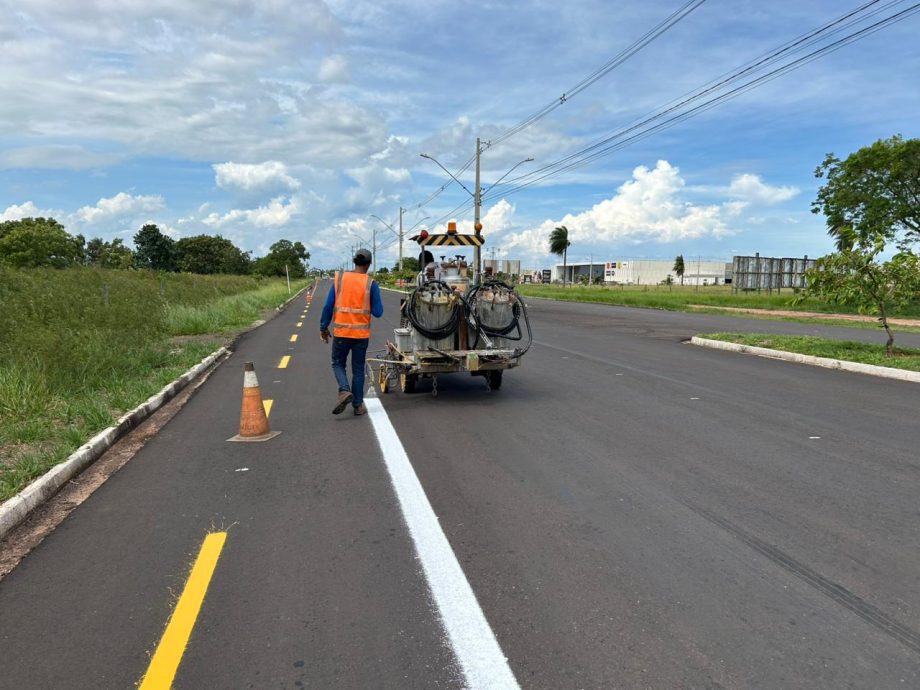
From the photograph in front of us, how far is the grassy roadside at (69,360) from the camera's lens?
6289 millimetres

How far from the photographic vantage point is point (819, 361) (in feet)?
41.0

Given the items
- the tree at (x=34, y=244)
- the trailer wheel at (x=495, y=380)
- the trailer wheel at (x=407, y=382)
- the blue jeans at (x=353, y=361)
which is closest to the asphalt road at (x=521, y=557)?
the blue jeans at (x=353, y=361)

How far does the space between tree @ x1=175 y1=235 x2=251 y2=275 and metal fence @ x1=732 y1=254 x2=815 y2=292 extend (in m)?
91.5

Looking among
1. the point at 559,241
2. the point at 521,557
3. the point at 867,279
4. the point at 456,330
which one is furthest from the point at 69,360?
the point at 559,241

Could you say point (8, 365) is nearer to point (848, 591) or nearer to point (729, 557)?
point (729, 557)

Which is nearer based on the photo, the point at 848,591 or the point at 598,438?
the point at 848,591

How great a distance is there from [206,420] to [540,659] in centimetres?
622

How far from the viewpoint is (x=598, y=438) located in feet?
22.1

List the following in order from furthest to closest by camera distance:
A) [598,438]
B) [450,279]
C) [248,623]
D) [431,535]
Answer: [450,279], [598,438], [431,535], [248,623]

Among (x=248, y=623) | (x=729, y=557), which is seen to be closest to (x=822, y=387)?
(x=729, y=557)

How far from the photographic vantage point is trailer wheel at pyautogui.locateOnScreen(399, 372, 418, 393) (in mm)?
9297

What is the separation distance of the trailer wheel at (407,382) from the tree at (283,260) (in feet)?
344

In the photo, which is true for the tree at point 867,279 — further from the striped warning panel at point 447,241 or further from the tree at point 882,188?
the tree at point 882,188

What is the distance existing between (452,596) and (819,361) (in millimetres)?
11596
